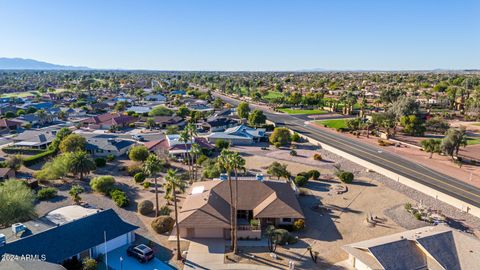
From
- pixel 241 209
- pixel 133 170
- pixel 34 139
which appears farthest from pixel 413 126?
pixel 34 139

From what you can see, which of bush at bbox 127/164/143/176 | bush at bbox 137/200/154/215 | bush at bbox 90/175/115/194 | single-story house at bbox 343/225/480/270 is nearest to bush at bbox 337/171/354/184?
single-story house at bbox 343/225/480/270

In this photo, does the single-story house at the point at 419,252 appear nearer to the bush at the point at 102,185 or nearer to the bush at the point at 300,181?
the bush at the point at 300,181

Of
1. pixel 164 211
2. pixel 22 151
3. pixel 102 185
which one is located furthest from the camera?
pixel 22 151

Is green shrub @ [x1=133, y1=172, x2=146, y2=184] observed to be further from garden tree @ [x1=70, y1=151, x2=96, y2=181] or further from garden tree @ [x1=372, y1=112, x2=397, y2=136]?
garden tree @ [x1=372, y1=112, x2=397, y2=136]

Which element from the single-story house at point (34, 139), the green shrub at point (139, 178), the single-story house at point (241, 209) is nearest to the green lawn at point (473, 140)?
the single-story house at point (241, 209)

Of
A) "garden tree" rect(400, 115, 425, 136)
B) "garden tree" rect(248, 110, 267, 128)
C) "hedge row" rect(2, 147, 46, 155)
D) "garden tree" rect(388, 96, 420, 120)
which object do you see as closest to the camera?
"hedge row" rect(2, 147, 46, 155)

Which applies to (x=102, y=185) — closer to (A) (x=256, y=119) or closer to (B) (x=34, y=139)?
(B) (x=34, y=139)
